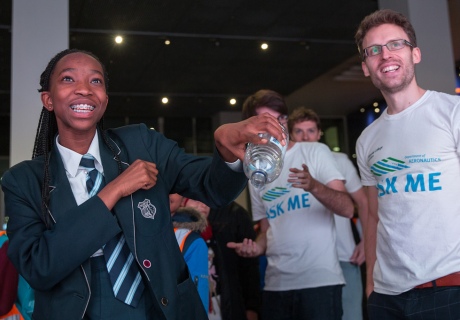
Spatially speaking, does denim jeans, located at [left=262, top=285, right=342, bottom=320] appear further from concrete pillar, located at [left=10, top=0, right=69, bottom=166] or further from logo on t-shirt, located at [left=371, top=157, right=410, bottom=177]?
concrete pillar, located at [left=10, top=0, right=69, bottom=166]

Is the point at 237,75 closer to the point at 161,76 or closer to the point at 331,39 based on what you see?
the point at 161,76

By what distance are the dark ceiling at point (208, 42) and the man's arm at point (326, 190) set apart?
415 centimetres

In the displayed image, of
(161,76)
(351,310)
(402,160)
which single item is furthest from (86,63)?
(161,76)

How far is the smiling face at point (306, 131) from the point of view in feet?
12.6

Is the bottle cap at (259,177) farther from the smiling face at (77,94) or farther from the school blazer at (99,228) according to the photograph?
the smiling face at (77,94)

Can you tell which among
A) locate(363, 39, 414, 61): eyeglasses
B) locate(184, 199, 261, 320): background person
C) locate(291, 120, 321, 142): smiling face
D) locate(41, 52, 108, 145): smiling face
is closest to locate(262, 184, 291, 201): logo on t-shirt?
locate(184, 199, 261, 320): background person

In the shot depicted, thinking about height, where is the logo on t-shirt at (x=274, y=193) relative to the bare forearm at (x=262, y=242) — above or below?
above

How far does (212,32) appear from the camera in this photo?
25.0ft

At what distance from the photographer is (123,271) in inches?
55.5


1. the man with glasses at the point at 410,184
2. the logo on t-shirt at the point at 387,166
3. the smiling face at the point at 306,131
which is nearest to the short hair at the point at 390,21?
the man with glasses at the point at 410,184

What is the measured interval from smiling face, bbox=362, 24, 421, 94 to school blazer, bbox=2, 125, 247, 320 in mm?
904

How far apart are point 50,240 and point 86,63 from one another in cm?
52

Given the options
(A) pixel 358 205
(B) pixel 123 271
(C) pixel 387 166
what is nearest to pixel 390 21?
(C) pixel 387 166

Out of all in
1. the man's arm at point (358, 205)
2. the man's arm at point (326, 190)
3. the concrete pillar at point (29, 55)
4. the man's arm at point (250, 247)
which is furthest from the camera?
the concrete pillar at point (29, 55)
